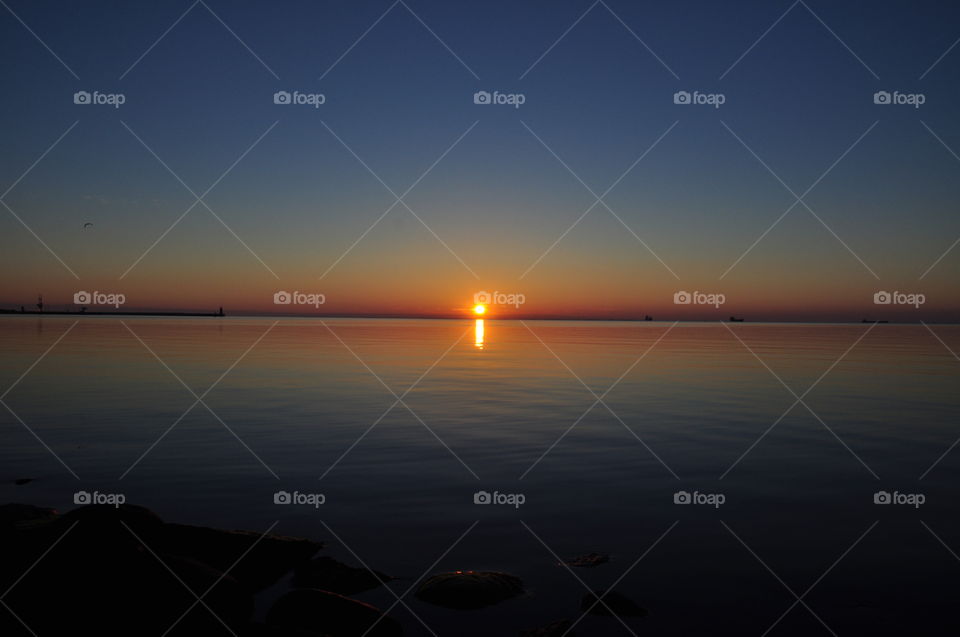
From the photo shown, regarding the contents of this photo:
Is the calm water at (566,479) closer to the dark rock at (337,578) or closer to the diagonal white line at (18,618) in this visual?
the dark rock at (337,578)

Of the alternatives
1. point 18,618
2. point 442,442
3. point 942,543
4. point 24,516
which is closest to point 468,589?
point 18,618

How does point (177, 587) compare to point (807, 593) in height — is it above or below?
above

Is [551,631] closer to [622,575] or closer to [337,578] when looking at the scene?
[622,575]

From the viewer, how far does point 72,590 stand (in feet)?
30.3

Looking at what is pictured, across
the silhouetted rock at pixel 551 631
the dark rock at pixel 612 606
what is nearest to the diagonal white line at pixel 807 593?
the dark rock at pixel 612 606

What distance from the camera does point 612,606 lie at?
421 inches

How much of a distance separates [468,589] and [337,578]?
213 cm

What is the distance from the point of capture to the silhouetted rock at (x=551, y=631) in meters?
9.77

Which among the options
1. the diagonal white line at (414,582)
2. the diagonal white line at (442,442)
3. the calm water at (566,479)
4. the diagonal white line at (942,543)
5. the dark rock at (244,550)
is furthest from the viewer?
the diagonal white line at (442,442)

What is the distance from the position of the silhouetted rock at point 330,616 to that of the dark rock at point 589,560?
3.79m

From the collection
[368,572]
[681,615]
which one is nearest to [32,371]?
[368,572]

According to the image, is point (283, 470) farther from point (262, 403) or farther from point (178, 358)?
point (178, 358)

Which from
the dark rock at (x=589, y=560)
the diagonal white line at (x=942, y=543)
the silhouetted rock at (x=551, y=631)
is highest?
the diagonal white line at (x=942, y=543)

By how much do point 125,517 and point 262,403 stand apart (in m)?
18.6
